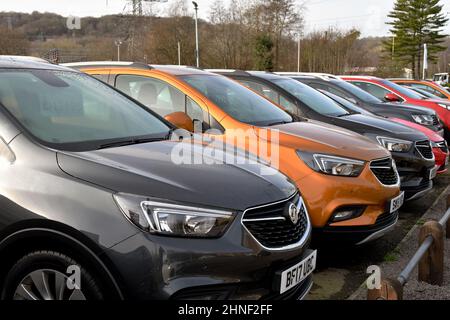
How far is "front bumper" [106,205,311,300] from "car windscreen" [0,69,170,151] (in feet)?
2.66

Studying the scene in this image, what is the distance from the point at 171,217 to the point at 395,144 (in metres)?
4.18

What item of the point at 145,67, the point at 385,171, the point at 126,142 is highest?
the point at 145,67

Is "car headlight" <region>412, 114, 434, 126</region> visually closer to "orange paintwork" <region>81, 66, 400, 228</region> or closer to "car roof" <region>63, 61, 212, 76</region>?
"orange paintwork" <region>81, 66, 400, 228</region>

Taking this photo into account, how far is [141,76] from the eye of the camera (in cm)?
498

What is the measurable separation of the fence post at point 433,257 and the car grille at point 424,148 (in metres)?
2.30

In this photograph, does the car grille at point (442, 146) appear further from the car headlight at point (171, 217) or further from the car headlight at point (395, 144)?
the car headlight at point (171, 217)

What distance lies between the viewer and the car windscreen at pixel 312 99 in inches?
243

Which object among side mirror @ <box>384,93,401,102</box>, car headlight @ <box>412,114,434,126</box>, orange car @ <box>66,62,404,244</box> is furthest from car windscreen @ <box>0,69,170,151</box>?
side mirror @ <box>384,93,401,102</box>

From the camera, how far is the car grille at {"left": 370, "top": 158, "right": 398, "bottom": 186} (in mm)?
4215

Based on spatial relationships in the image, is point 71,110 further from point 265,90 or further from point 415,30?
point 415,30

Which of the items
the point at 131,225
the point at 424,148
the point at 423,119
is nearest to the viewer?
the point at 131,225

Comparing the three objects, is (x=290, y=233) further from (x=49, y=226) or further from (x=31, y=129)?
(x=31, y=129)

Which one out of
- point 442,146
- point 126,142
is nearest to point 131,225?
point 126,142

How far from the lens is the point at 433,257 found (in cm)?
372
